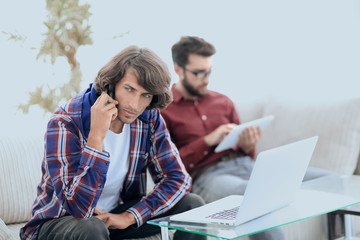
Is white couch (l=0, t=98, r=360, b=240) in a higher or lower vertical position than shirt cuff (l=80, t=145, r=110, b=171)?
lower

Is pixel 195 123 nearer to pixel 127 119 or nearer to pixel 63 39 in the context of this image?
pixel 63 39

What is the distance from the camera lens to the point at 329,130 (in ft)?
7.92

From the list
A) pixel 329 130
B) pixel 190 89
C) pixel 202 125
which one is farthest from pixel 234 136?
pixel 329 130

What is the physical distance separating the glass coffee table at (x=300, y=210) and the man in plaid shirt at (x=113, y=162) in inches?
8.1

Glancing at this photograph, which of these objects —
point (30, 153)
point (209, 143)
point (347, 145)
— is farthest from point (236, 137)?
point (30, 153)

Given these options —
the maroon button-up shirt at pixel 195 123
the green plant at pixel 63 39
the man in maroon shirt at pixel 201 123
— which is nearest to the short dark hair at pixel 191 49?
the man in maroon shirt at pixel 201 123

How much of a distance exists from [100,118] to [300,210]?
2.18ft

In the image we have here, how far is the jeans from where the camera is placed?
1.37 metres

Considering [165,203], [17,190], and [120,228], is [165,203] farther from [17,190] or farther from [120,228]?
[17,190]

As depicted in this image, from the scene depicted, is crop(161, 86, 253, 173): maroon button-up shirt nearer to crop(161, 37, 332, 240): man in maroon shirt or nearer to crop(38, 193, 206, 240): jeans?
crop(161, 37, 332, 240): man in maroon shirt

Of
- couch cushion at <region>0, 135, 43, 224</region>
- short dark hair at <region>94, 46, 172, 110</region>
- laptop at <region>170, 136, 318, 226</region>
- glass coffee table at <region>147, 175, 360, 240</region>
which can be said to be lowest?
couch cushion at <region>0, 135, 43, 224</region>

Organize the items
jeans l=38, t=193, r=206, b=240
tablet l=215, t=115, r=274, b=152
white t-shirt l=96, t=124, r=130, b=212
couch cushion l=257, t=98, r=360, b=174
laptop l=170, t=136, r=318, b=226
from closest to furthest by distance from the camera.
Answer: laptop l=170, t=136, r=318, b=226
jeans l=38, t=193, r=206, b=240
white t-shirt l=96, t=124, r=130, b=212
tablet l=215, t=115, r=274, b=152
couch cushion l=257, t=98, r=360, b=174

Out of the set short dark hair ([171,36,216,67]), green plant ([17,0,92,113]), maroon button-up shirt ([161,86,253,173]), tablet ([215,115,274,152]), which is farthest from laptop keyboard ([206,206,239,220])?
green plant ([17,0,92,113])

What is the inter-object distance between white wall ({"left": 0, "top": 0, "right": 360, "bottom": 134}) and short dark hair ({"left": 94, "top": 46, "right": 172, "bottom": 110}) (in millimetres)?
1255
